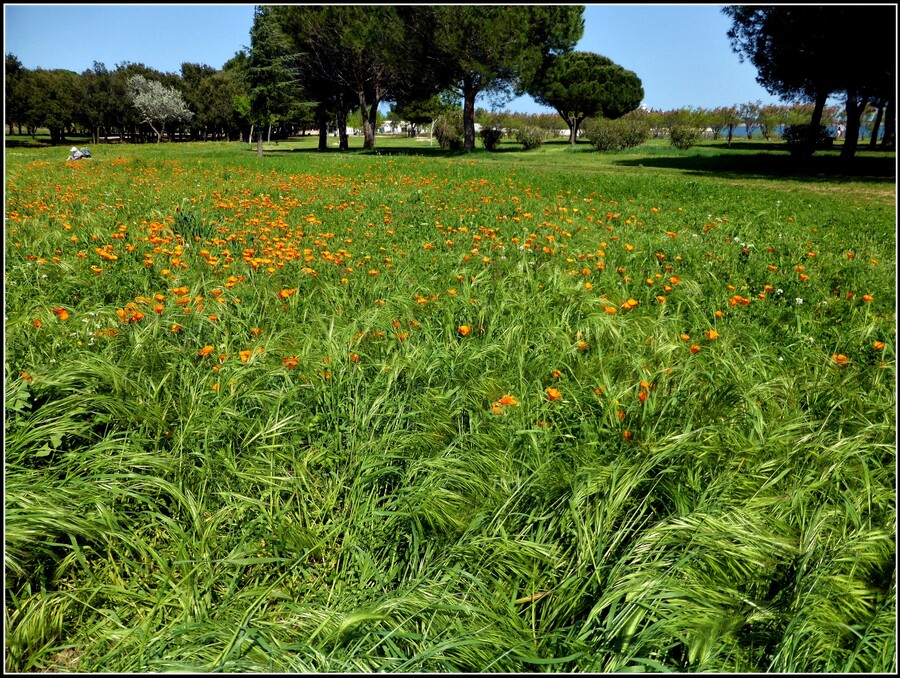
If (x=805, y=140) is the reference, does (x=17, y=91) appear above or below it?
above

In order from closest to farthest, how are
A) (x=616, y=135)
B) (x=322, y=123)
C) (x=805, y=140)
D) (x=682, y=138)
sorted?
(x=805, y=140) → (x=682, y=138) → (x=616, y=135) → (x=322, y=123)

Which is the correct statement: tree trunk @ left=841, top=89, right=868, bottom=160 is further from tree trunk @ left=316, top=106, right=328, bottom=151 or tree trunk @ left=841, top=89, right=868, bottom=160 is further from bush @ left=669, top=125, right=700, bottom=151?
tree trunk @ left=316, top=106, right=328, bottom=151

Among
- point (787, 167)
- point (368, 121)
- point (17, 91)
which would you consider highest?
point (17, 91)

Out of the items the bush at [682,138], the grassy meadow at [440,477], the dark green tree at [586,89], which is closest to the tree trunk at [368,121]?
the dark green tree at [586,89]

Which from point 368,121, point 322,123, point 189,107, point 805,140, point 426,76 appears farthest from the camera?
point 189,107

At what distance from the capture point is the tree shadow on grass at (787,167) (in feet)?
Result: 61.6

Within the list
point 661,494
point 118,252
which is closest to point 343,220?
point 118,252

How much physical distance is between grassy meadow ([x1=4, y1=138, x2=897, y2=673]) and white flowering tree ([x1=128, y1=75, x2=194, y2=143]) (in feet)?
213

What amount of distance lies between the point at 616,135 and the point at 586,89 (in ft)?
62.5

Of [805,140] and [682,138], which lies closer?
[805,140]

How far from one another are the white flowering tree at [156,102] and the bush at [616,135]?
45.8m

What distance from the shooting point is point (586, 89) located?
51469 millimetres

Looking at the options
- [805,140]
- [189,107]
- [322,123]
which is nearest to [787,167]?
[805,140]

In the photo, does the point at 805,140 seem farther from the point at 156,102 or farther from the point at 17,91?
the point at 17,91
